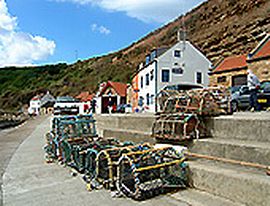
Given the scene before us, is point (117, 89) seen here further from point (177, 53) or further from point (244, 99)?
point (244, 99)

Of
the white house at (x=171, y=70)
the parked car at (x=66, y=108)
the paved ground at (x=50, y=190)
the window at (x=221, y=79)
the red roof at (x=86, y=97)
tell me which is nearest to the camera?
the paved ground at (x=50, y=190)

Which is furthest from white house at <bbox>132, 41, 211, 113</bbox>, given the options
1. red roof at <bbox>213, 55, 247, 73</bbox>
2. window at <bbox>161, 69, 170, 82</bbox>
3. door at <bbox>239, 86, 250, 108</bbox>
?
door at <bbox>239, 86, 250, 108</bbox>

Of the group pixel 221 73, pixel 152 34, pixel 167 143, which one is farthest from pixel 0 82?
pixel 167 143

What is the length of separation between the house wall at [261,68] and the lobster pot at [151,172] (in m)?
18.1

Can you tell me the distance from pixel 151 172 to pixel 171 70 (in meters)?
25.2

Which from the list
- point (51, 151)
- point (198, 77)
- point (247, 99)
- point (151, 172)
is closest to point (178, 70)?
point (198, 77)

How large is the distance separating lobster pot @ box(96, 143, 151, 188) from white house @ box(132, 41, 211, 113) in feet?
74.3

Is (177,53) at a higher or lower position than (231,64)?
higher

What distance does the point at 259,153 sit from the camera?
446 centimetres

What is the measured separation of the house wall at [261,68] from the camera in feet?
68.5

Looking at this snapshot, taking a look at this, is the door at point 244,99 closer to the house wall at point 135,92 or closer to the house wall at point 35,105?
the house wall at point 135,92

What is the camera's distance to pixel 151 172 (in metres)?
5.12

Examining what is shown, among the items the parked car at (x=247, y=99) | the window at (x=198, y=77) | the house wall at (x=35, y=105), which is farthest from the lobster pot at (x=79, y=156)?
the house wall at (x=35, y=105)

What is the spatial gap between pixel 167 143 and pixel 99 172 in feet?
5.88
